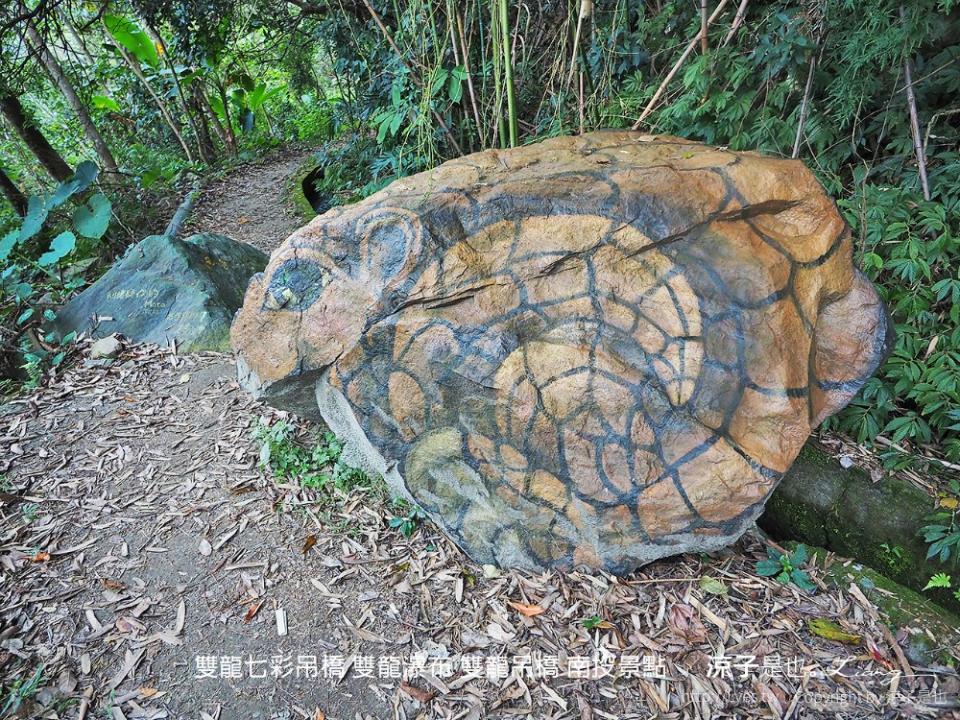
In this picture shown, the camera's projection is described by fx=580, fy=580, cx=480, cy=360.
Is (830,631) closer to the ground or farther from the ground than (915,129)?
closer to the ground

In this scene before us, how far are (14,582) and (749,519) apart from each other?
10.0 ft

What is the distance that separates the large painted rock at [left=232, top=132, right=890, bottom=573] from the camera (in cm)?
217

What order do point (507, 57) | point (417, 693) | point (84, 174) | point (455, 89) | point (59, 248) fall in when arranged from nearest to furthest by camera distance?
point (417, 693)
point (507, 57)
point (455, 89)
point (59, 248)
point (84, 174)

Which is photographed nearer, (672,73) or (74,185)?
(672,73)

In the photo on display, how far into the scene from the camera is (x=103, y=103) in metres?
8.49

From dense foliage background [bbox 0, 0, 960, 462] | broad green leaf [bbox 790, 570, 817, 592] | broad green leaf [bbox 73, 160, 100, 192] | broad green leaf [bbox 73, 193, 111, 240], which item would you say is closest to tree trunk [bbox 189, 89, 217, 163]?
dense foliage background [bbox 0, 0, 960, 462]

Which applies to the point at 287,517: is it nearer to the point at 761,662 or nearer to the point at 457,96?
→ the point at 761,662

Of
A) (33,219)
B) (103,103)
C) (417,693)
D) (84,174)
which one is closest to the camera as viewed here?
(417,693)

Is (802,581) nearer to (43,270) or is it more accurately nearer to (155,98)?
(43,270)

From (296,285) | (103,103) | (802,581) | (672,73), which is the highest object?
(103,103)

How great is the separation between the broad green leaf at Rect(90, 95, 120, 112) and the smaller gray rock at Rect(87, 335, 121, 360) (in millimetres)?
6387

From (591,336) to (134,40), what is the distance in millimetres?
8078

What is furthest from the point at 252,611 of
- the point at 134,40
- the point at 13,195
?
the point at 134,40

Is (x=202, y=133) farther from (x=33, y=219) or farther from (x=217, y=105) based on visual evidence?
(x=33, y=219)
